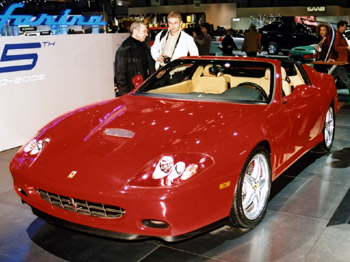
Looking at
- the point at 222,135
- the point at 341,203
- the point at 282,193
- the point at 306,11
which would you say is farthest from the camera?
the point at 306,11

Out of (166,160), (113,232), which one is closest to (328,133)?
(166,160)

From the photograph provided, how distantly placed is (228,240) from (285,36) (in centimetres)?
2213

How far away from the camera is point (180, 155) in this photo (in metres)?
3.03

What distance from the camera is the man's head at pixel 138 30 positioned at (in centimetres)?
614

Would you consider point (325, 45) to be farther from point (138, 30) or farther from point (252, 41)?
point (138, 30)

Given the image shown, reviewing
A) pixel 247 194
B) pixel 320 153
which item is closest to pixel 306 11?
pixel 320 153

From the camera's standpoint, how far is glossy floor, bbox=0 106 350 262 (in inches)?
125

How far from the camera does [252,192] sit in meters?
3.56

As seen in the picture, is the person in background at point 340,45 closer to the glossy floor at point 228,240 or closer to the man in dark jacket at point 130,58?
the man in dark jacket at point 130,58

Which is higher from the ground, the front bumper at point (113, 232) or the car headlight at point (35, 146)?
the car headlight at point (35, 146)

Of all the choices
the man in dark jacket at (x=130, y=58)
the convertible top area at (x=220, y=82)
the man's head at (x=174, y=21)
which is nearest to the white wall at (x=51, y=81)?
the man in dark jacket at (x=130, y=58)

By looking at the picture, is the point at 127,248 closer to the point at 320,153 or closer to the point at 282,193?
the point at 282,193

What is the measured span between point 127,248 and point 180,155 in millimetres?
848

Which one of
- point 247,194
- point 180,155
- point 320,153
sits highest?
point 180,155
